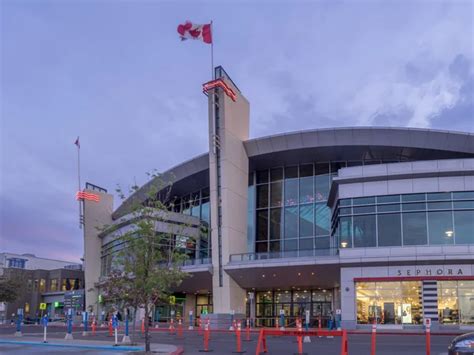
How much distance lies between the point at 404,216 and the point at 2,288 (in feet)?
101

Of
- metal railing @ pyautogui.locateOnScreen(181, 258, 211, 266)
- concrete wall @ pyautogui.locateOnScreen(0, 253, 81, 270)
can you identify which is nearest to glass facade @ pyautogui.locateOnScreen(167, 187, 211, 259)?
metal railing @ pyautogui.locateOnScreen(181, 258, 211, 266)

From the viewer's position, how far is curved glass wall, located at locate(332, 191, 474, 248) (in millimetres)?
38000

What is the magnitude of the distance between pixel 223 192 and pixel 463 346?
1377 inches

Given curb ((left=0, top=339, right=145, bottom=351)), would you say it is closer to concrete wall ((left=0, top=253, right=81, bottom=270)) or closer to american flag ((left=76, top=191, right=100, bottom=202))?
american flag ((left=76, top=191, right=100, bottom=202))

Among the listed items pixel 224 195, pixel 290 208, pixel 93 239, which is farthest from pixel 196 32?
pixel 93 239

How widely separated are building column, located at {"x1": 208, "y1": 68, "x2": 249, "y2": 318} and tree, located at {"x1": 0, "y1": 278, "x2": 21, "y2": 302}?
52.5 ft

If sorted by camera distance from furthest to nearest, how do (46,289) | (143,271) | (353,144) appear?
1. (46,289)
2. (353,144)
3. (143,271)

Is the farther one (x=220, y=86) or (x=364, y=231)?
(x=220, y=86)

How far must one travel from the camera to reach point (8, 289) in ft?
144

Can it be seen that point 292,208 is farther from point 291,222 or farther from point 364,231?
point 364,231

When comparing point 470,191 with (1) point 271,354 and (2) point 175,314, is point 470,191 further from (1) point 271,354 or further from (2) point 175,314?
(2) point 175,314

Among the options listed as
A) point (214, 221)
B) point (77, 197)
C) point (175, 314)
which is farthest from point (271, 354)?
point (77, 197)

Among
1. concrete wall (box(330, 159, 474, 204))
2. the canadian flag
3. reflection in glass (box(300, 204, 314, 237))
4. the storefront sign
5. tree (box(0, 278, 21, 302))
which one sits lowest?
tree (box(0, 278, 21, 302))

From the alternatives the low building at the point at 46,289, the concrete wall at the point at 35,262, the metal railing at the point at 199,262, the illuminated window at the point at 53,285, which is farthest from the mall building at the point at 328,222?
the concrete wall at the point at 35,262
